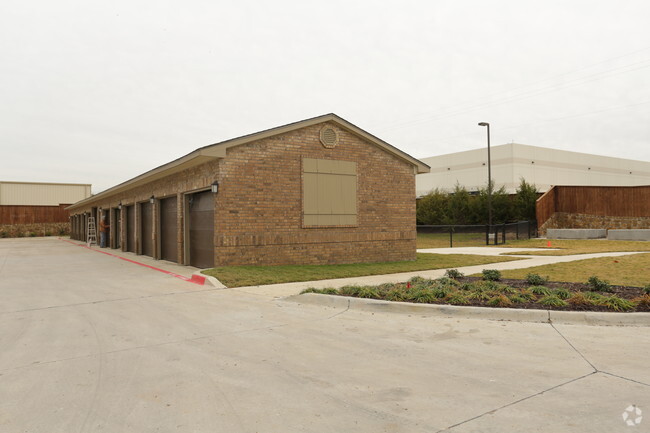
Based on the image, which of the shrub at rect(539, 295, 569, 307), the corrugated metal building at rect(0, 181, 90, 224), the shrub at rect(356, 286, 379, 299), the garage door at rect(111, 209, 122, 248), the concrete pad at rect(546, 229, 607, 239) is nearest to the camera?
the shrub at rect(539, 295, 569, 307)

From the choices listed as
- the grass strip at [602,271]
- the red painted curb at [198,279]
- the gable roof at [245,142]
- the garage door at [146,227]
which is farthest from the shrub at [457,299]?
the garage door at [146,227]

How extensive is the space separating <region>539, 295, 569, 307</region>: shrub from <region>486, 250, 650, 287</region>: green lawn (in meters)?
3.19

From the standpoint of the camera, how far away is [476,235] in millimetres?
31375

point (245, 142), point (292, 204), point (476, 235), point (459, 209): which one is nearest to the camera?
point (245, 142)

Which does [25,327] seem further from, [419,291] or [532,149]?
[532,149]

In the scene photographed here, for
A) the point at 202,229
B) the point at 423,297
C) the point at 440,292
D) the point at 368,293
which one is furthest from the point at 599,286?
the point at 202,229

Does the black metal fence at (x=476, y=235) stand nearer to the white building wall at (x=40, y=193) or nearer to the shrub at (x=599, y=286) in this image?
the shrub at (x=599, y=286)

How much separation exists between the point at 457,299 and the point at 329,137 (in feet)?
27.9

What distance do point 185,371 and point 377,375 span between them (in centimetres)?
207

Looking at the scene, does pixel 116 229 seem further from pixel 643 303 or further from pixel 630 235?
pixel 630 235

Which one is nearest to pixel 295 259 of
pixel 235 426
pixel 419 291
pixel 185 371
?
pixel 419 291

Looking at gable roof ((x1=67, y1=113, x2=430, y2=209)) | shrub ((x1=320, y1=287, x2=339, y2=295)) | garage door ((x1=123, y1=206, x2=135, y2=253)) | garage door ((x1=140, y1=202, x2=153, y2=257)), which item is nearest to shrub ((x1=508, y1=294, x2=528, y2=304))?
shrub ((x1=320, y1=287, x2=339, y2=295))

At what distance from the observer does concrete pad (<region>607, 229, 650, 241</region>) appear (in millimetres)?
24453

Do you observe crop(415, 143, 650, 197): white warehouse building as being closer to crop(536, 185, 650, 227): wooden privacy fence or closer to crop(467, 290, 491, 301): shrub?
crop(536, 185, 650, 227): wooden privacy fence
